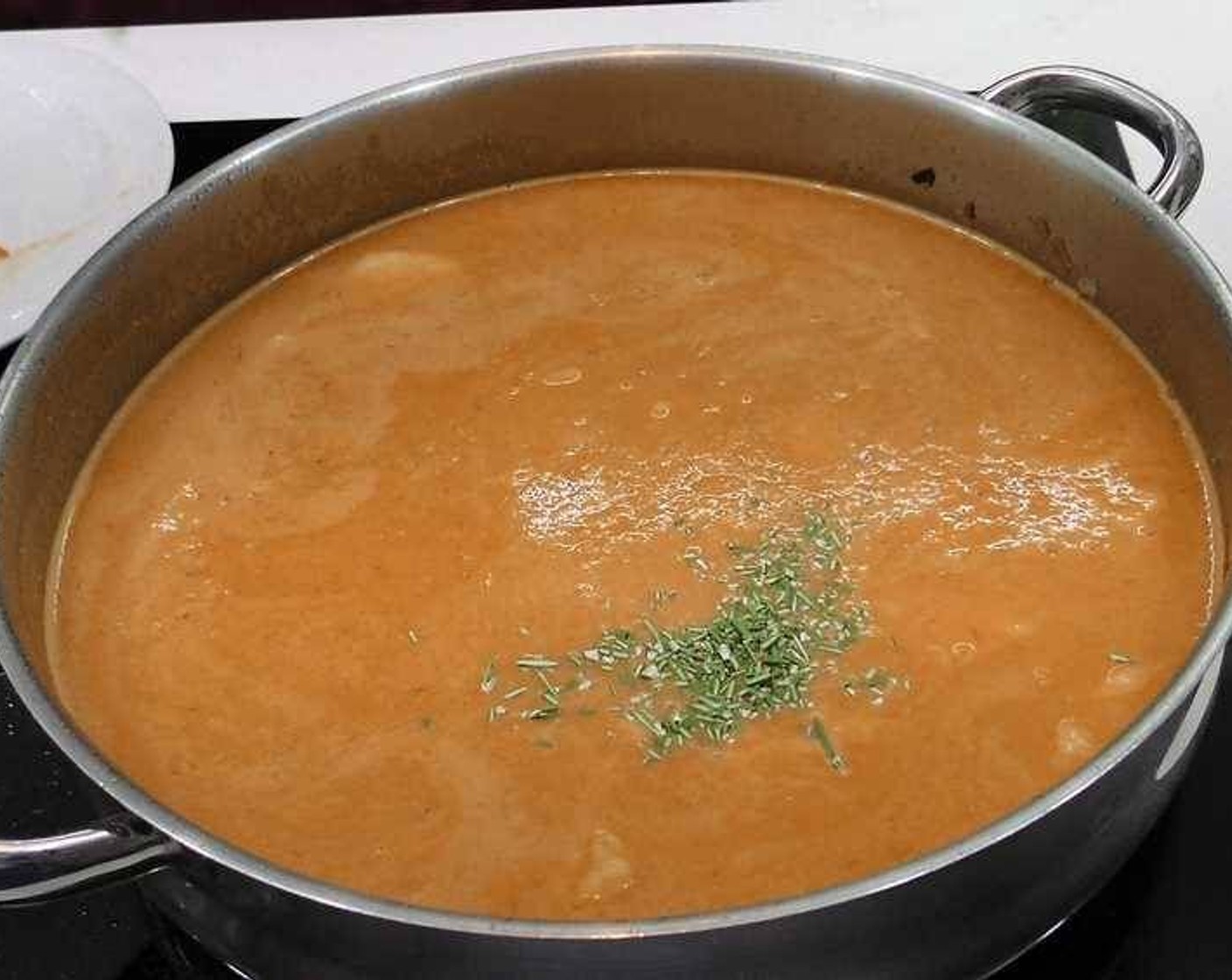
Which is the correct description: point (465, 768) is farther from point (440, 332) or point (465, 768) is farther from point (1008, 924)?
point (440, 332)

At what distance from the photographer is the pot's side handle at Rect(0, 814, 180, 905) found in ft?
3.08

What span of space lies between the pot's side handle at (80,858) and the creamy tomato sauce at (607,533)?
18cm

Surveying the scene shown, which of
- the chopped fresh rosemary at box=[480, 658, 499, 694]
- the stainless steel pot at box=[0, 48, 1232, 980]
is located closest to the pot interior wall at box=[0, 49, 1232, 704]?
the stainless steel pot at box=[0, 48, 1232, 980]

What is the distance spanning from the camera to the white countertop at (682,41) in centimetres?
200

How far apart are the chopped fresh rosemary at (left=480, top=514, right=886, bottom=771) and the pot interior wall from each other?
1.20 feet

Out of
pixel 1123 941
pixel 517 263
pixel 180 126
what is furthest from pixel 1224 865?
pixel 180 126

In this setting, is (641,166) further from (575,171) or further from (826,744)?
(826,744)

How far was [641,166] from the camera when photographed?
68.0 inches

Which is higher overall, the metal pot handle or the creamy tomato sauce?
the metal pot handle

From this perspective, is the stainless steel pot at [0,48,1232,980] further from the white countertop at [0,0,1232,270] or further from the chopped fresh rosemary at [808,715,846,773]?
the white countertop at [0,0,1232,270]

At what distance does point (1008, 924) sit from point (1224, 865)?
0.76 feet

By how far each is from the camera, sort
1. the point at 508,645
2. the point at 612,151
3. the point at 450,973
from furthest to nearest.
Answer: the point at 612,151
the point at 508,645
the point at 450,973

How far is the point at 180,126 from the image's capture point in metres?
1.94

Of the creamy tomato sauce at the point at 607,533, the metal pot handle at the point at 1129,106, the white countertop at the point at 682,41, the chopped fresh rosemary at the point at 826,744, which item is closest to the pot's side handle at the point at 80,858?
the creamy tomato sauce at the point at 607,533
